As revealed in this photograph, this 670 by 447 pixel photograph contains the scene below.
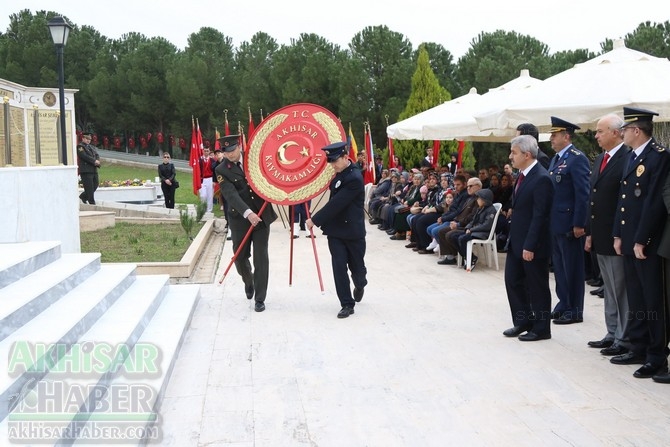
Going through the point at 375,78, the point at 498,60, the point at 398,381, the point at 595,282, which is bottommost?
the point at 398,381

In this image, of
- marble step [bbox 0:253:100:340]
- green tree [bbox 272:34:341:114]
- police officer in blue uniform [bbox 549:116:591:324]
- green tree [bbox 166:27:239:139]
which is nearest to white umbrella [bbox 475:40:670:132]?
police officer in blue uniform [bbox 549:116:591:324]

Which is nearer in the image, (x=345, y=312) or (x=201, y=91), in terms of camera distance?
(x=345, y=312)

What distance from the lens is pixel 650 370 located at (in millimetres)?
5238

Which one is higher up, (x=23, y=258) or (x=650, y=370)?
(x=23, y=258)

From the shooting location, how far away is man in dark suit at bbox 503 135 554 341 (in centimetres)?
610

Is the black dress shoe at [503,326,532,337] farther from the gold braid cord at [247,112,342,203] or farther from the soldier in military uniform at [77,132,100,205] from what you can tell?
the soldier in military uniform at [77,132,100,205]

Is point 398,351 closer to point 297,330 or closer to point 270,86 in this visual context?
point 297,330

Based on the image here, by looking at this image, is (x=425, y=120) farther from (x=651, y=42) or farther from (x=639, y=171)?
(x=651, y=42)

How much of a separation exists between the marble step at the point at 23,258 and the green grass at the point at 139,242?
11.1ft

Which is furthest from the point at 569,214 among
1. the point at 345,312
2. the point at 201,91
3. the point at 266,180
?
the point at 201,91

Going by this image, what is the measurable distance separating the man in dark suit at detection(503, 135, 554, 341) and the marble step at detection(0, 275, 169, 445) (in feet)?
10.5

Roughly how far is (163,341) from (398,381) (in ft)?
6.49

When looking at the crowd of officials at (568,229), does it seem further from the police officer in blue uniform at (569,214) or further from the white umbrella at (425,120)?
the white umbrella at (425,120)

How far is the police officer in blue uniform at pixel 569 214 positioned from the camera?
6.71 metres
